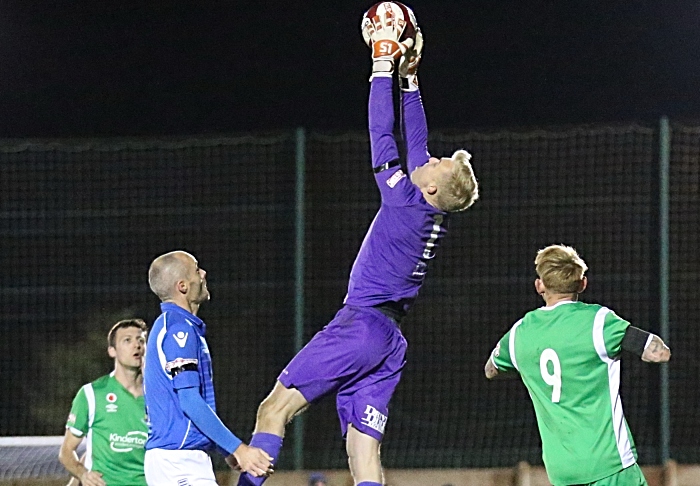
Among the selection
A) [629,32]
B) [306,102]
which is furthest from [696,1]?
[306,102]

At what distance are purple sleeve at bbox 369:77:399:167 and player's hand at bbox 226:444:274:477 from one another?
145 centimetres

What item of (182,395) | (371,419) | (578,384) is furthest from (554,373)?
(182,395)

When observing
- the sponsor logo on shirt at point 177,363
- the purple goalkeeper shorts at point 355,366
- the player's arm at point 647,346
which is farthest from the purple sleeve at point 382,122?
the player's arm at point 647,346

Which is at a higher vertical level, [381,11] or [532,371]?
[381,11]

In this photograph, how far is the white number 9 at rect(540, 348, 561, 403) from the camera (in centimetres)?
604

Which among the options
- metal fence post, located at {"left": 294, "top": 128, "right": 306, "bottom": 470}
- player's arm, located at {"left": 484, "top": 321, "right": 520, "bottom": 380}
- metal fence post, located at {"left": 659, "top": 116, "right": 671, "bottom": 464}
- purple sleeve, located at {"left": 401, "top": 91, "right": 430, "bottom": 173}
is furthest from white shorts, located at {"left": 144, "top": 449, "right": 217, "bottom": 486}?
metal fence post, located at {"left": 659, "top": 116, "right": 671, "bottom": 464}

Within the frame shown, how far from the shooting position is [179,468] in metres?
5.89

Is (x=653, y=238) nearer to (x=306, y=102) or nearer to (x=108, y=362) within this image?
(x=108, y=362)

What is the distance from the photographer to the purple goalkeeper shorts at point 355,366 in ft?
19.4

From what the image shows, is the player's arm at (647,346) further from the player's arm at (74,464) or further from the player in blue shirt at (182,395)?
the player's arm at (74,464)

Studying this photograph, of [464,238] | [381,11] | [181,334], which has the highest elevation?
[381,11]

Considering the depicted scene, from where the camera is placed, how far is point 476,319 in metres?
10.7

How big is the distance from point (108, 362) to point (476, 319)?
3.14m

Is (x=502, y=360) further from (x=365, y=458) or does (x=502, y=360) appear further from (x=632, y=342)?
(x=365, y=458)
